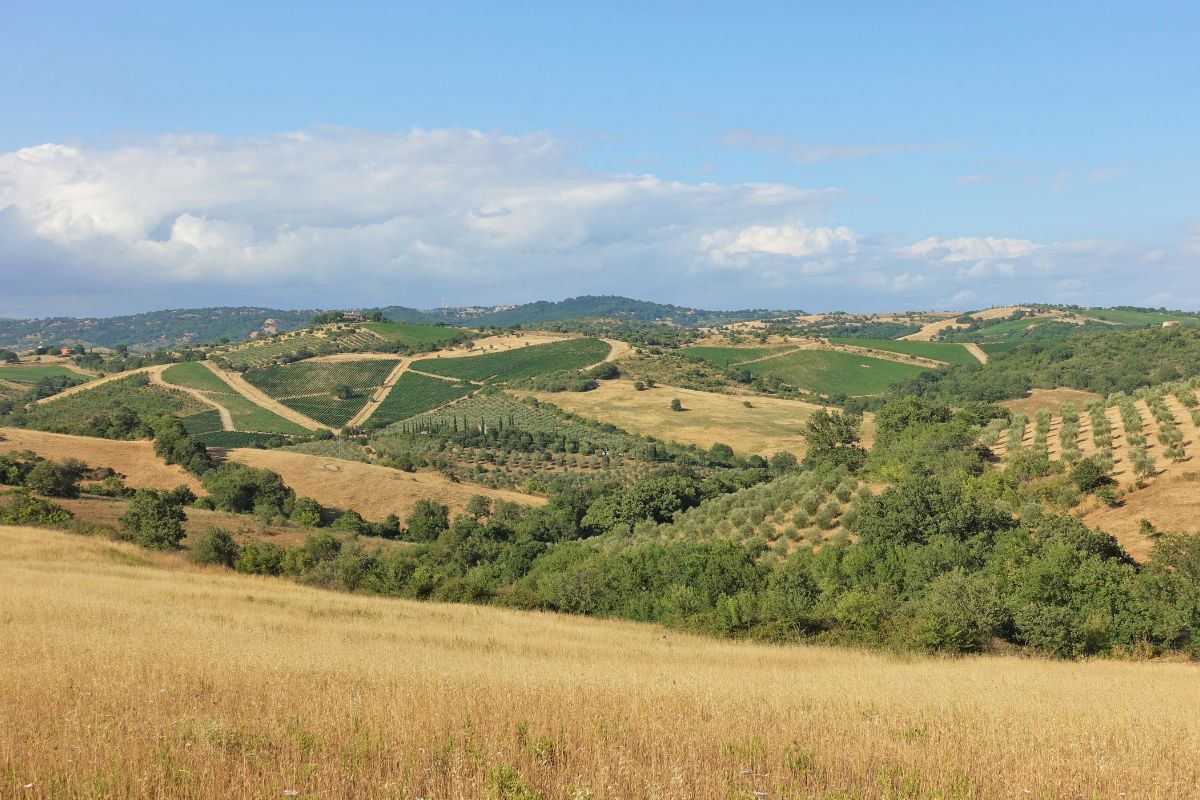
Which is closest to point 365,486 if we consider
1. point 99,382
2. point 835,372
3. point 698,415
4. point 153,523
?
point 153,523

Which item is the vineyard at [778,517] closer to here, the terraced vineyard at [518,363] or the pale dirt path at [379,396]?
the pale dirt path at [379,396]

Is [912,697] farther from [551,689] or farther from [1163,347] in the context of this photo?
[1163,347]

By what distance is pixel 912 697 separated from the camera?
15.4 m

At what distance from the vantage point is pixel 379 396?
156500 millimetres

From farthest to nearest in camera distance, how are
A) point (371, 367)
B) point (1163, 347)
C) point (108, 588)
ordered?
1. point (371, 367)
2. point (1163, 347)
3. point (108, 588)

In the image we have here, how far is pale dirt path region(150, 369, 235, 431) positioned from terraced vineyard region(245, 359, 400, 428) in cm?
1153

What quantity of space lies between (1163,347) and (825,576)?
153 metres

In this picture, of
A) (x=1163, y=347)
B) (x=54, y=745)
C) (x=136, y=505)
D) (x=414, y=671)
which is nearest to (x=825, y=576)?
(x=414, y=671)

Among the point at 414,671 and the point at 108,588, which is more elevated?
the point at 414,671

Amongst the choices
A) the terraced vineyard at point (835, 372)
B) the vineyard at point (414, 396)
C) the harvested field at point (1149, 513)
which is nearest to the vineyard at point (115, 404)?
the vineyard at point (414, 396)

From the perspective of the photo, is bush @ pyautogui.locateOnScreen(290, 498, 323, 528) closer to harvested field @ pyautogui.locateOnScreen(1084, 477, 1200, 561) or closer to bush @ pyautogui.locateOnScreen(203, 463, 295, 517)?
bush @ pyautogui.locateOnScreen(203, 463, 295, 517)

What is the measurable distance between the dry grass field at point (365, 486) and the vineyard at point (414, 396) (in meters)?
Result: 40.4

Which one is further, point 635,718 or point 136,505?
point 136,505

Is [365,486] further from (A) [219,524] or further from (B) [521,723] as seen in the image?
(B) [521,723]
